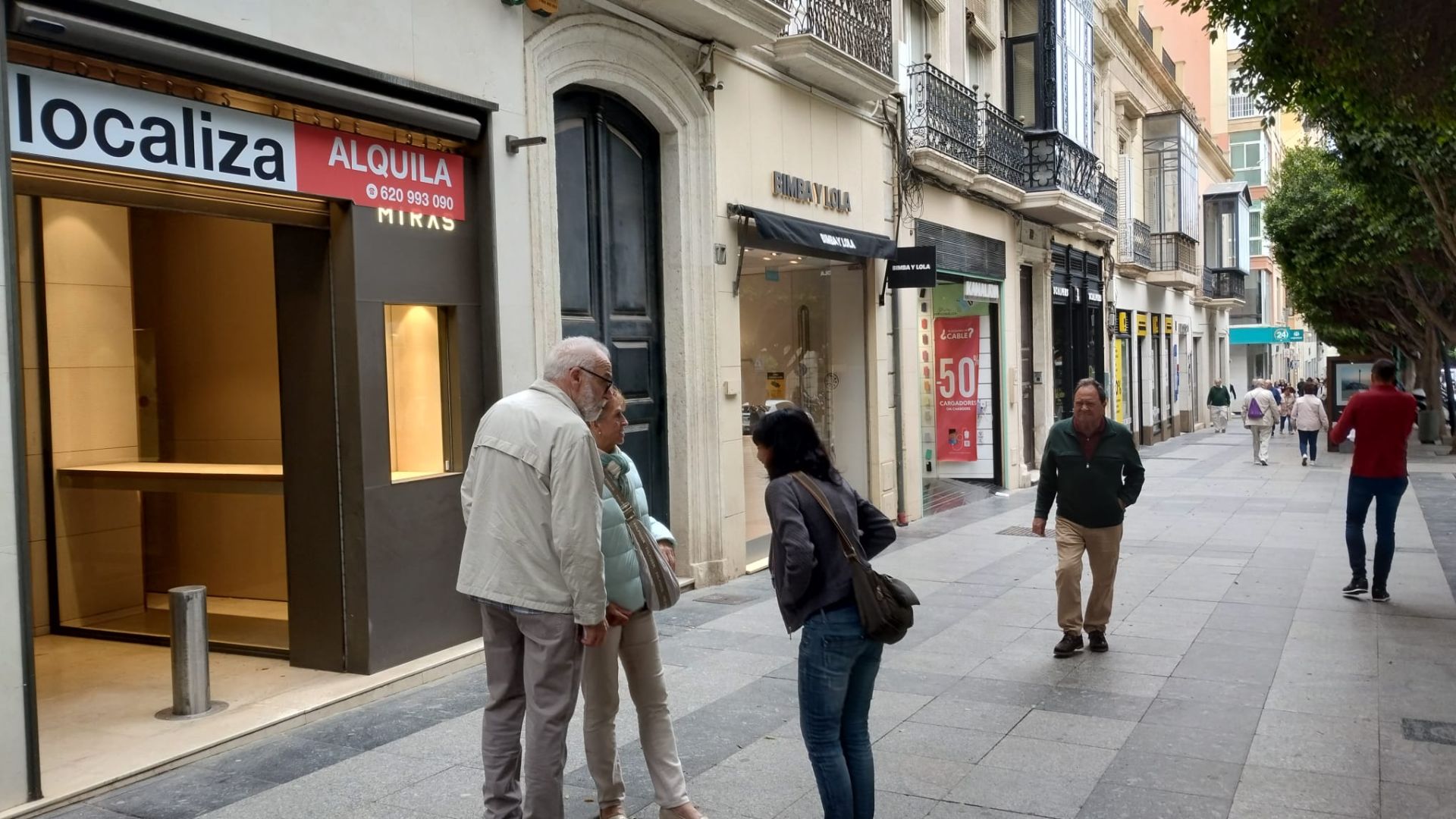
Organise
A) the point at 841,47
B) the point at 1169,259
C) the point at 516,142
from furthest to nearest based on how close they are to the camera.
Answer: the point at 1169,259 → the point at 841,47 → the point at 516,142

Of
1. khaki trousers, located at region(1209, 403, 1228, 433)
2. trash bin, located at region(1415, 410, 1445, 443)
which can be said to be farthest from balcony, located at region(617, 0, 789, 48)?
khaki trousers, located at region(1209, 403, 1228, 433)

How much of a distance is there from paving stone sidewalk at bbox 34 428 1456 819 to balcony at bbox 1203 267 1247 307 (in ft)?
101

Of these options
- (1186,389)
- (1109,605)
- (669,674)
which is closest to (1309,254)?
(1186,389)

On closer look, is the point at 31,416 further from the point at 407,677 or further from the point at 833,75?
the point at 833,75

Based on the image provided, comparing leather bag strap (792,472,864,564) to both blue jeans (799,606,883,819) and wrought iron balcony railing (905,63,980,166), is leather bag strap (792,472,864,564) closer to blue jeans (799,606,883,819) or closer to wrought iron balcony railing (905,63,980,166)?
blue jeans (799,606,883,819)

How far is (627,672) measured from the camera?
15.1ft

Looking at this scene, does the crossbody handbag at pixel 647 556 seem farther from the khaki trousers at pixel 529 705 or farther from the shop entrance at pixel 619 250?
the shop entrance at pixel 619 250

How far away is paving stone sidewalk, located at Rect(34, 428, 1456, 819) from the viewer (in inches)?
190

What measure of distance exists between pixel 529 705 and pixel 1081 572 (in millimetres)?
4499

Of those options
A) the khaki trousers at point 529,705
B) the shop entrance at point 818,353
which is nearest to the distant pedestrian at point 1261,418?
the shop entrance at point 818,353

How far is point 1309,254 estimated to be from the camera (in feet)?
90.0

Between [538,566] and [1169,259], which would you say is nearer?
[538,566]

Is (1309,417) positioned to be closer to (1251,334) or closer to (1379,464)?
(1379,464)

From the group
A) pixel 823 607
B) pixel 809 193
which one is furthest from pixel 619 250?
pixel 823 607
